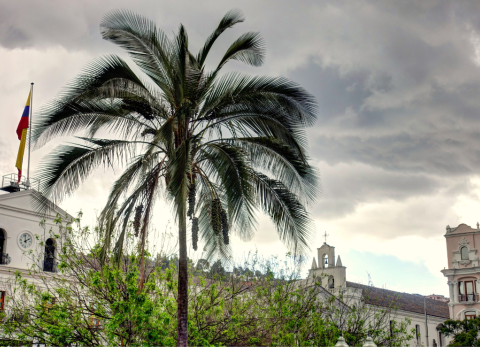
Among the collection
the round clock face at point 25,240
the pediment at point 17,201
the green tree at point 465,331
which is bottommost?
the green tree at point 465,331

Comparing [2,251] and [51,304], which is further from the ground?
[2,251]

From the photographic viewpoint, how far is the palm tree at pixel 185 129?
31.7 feet

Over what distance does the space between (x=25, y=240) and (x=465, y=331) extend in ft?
90.0

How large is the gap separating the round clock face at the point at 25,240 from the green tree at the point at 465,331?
25.1 metres

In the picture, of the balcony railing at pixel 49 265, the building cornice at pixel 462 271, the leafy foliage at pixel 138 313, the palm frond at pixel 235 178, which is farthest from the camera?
the building cornice at pixel 462 271

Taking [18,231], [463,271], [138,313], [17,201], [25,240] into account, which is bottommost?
[138,313]

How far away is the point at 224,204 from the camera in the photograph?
11.2 m

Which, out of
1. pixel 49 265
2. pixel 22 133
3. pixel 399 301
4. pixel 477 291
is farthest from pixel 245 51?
pixel 399 301

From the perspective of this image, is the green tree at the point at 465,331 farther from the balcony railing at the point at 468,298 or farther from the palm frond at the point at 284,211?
the palm frond at the point at 284,211

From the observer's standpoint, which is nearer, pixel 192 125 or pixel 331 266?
pixel 192 125

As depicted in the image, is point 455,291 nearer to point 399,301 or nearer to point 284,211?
point 399,301

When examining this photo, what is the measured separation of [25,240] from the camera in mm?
26453

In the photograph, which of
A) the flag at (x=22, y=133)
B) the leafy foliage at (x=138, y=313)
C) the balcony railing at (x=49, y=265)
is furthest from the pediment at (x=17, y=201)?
the leafy foliage at (x=138, y=313)

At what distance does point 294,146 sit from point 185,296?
350 cm
